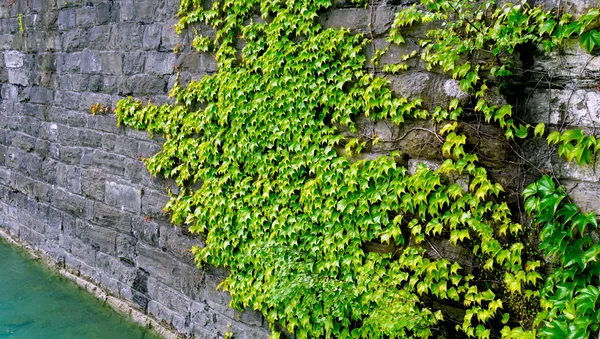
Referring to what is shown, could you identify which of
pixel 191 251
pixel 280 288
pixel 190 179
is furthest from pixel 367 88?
pixel 191 251

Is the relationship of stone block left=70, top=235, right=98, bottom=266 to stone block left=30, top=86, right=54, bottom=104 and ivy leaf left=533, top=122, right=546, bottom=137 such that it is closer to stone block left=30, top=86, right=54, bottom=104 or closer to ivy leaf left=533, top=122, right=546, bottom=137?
stone block left=30, top=86, right=54, bottom=104

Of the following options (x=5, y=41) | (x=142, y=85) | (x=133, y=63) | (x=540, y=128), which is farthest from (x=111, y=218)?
(x=540, y=128)

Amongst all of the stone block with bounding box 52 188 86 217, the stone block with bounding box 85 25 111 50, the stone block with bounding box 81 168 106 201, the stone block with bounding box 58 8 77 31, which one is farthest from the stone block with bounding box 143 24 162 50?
the stone block with bounding box 52 188 86 217

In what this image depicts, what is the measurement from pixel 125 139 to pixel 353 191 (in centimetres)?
248

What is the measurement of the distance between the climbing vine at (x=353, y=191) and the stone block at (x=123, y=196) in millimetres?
534

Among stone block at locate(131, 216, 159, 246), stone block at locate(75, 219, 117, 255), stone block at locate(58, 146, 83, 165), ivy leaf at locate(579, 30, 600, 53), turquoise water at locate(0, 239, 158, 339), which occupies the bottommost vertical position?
turquoise water at locate(0, 239, 158, 339)

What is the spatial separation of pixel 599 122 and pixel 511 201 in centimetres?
55

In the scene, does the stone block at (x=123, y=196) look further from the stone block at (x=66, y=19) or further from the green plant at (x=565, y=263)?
the green plant at (x=565, y=263)

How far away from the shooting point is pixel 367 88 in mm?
2965

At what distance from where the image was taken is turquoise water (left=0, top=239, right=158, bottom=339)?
4234 millimetres

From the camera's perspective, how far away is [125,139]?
4.57 metres

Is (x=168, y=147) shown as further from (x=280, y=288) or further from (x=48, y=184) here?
(x=48, y=184)

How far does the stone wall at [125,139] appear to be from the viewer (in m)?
2.50

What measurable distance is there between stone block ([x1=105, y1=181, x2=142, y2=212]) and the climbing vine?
0.53m
